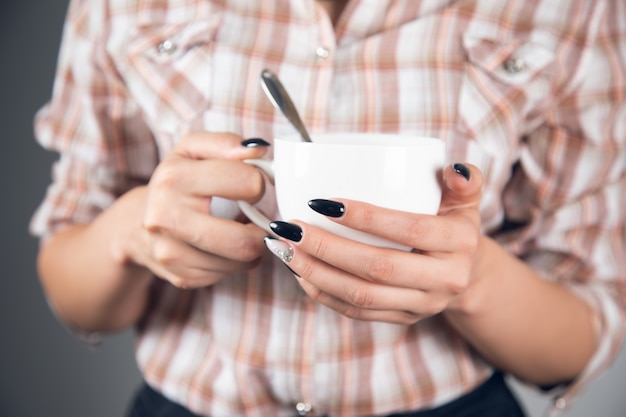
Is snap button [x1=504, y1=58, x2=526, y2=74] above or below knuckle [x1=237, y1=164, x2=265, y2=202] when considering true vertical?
above

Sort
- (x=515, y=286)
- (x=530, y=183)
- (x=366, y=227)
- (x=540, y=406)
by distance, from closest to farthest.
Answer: (x=366, y=227) → (x=515, y=286) → (x=530, y=183) → (x=540, y=406)

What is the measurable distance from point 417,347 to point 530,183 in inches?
8.6

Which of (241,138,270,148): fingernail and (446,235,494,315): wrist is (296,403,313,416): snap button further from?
(241,138,270,148): fingernail

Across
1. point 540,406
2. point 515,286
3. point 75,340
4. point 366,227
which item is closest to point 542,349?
point 515,286

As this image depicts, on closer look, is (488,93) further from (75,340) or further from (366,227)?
(75,340)

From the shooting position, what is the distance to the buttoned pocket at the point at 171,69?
65cm

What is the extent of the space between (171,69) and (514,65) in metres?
0.35

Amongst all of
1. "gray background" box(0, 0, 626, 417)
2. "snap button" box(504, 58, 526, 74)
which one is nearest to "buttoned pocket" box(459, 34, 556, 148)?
"snap button" box(504, 58, 526, 74)

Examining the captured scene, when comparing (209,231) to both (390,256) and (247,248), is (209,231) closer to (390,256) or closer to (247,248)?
(247,248)

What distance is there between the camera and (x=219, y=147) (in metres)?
0.48

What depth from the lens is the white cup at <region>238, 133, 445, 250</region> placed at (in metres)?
0.39

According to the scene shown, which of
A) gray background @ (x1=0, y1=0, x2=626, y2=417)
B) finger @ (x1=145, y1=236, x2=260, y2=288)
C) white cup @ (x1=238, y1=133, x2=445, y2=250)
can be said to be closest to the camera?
white cup @ (x1=238, y1=133, x2=445, y2=250)

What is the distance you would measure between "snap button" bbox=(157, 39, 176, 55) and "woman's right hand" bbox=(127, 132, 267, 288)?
0.68ft

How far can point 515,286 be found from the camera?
0.60m
